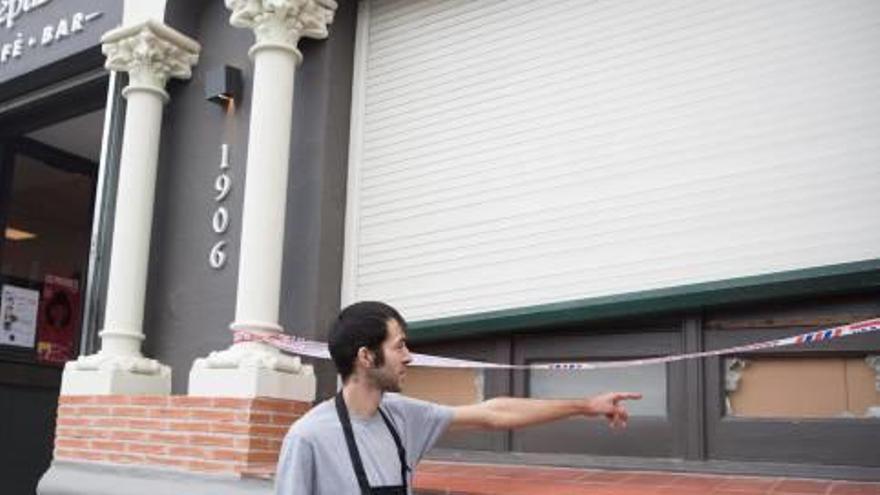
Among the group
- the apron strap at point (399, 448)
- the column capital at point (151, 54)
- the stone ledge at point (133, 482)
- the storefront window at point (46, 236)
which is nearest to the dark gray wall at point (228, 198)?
the column capital at point (151, 54)

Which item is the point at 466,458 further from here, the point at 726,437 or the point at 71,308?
the point at 71,308

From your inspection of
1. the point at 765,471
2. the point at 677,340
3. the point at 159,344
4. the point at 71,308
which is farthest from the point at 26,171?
the point at 765,471

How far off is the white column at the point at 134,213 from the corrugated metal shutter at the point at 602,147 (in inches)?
53.1

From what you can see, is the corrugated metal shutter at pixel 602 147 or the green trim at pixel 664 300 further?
the corrugated metal shutter at pixel 602 147

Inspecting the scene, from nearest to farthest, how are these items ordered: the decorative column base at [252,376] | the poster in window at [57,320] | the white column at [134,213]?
the decorative column base at [252,376]
the white column at [134,213]
the poster in window at [57,320]

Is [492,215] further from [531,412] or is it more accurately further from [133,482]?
[133,482]

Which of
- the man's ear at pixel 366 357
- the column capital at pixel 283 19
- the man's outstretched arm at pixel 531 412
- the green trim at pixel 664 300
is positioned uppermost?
the column capital at pixel 283 19

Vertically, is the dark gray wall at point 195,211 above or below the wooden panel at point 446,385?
above

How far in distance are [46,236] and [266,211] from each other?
547 centimetres

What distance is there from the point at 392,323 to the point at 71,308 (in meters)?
7.69

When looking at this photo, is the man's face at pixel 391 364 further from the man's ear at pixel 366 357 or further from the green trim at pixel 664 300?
the green trim at pixel 664 300

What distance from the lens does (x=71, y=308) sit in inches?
371

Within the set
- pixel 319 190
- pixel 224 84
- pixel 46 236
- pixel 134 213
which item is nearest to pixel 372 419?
pixel 319 190

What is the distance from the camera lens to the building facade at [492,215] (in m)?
4.21
